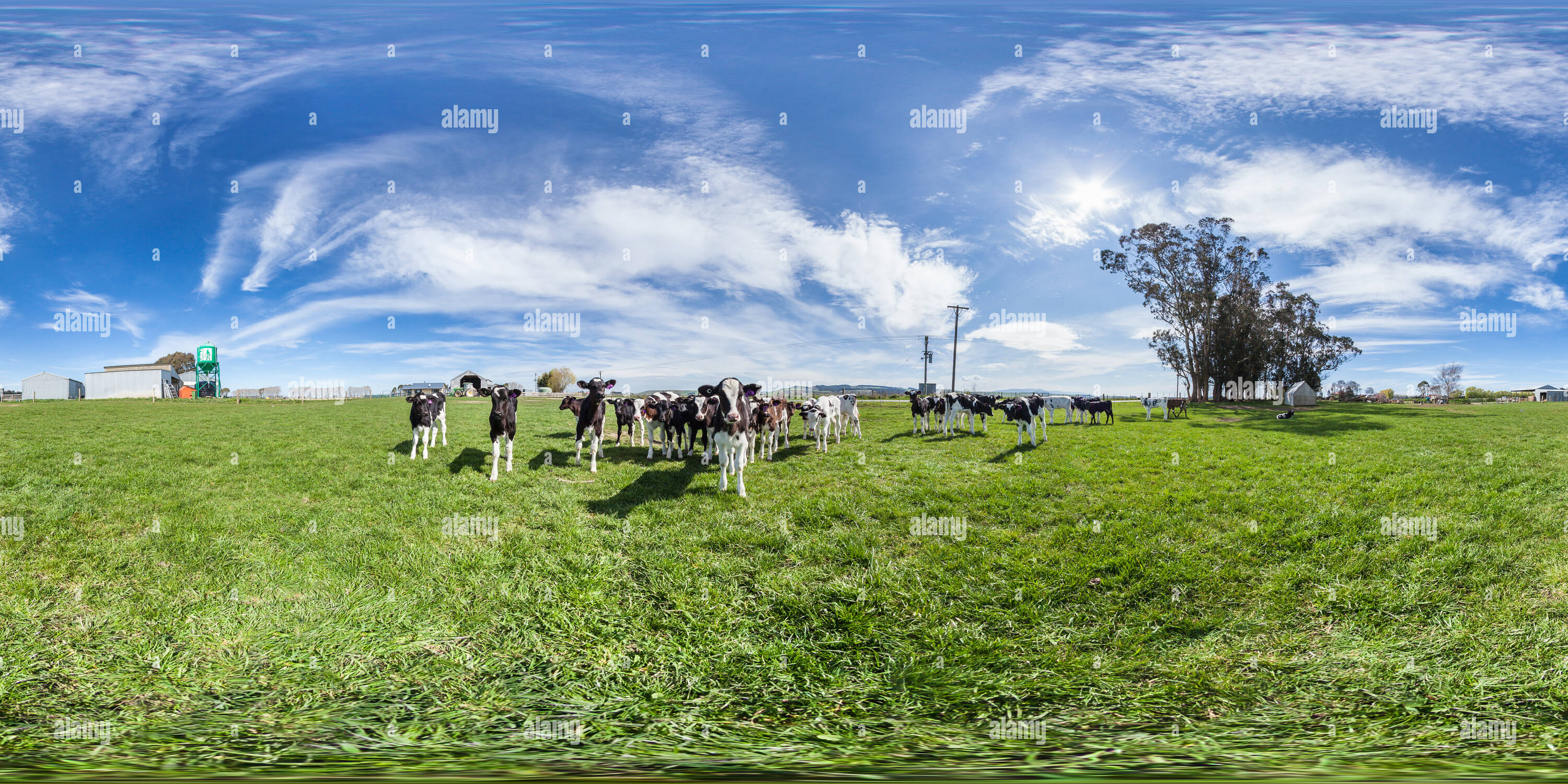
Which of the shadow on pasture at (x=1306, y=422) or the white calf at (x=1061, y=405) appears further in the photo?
the white calf at (x=1061, y=405)

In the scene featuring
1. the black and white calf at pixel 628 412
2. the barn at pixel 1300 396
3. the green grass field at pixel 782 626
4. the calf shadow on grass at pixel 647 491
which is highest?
the barn at pixel 1300 396

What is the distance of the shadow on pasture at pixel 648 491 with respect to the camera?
820cm

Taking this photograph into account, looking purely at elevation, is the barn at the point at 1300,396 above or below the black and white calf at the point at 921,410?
above

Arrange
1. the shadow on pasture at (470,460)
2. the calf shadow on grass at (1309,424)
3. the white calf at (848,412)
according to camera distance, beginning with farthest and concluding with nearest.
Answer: the calf shadow on grass at (1309,424) → the white calf at (848,412) → the shadow on pasture at (470,460)

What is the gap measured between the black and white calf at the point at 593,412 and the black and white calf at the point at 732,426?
2.18 metres

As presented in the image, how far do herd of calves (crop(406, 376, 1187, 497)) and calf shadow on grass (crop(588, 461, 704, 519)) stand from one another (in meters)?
0.69

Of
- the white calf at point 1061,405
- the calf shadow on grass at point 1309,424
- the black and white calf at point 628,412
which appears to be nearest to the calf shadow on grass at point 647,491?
the black and white calf at point 628,412

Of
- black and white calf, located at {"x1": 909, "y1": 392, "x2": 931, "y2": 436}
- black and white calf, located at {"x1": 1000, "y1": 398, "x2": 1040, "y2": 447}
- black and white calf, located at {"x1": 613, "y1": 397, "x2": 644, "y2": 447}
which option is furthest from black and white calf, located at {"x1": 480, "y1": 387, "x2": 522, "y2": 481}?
black and white calf, located at {"x1": 909, "y1": 392, "x2": 931, "y2": 436}

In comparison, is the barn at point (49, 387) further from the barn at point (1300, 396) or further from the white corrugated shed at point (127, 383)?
the barn at point (1300, 396)

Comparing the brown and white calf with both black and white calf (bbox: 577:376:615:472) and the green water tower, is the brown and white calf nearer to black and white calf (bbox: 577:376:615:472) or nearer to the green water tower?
black and white calf (bbox: 577:376:615:472)

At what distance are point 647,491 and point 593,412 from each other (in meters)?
3.69

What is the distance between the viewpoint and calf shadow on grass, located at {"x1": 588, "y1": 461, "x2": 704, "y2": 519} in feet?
26.9

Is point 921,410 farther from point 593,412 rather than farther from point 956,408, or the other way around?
point 593,412

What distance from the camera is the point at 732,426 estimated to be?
9.59 m
